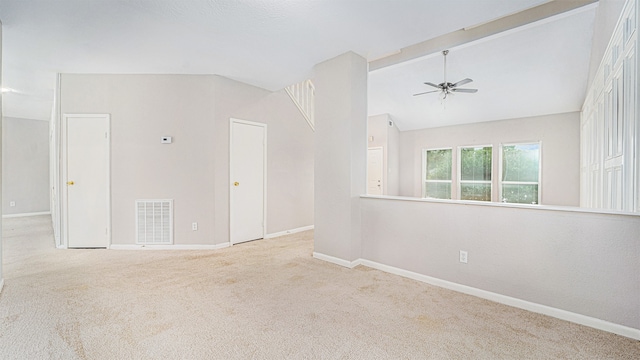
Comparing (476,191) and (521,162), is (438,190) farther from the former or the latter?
(521,162)

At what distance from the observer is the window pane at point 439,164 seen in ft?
25.8

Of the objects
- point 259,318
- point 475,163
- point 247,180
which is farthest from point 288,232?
point 475,163

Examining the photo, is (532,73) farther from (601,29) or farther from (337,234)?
(337,234)

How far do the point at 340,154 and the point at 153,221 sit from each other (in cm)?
298

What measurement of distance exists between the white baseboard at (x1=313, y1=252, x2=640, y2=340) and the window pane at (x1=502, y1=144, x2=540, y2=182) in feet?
17.3

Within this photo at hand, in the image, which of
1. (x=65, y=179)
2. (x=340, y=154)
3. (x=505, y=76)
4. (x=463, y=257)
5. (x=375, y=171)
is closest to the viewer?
(x=463, y=257)

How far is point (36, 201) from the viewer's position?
24.3ft

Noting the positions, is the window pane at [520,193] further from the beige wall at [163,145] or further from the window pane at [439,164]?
the beige wall at [163,145]

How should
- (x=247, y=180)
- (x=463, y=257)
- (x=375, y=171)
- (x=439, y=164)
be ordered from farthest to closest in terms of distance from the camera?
(x=375, y=171) → (x=439, y=164) → (x=247, y=180) → (x=463, y=257)

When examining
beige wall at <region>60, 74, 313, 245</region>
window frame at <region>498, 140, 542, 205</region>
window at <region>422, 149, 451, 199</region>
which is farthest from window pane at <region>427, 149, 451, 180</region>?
beige wall at <region>60, 74, 313, 245</region>

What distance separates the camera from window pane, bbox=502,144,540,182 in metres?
6.54

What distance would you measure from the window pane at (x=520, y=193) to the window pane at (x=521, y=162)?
0.61 feet

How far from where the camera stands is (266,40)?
320 cm

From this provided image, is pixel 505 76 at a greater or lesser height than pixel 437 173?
greater
